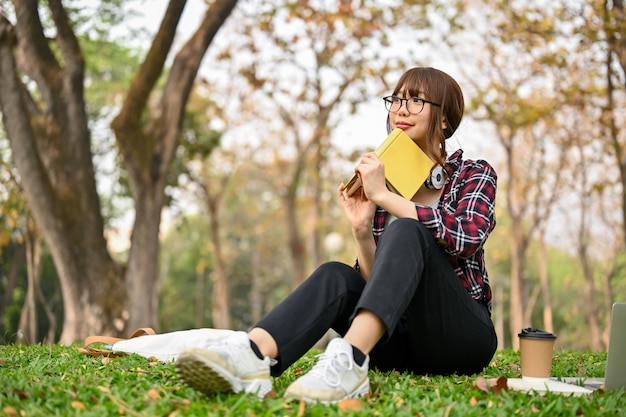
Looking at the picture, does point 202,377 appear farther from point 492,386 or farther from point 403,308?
point 492,386

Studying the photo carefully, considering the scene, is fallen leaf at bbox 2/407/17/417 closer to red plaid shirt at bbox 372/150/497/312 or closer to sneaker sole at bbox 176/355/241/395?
sneaker sole at bbox 176/355/241/395

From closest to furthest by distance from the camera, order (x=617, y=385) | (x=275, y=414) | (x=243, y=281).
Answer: (x=275, y=414) < (x=617, y=385) < (x=243, y=281)

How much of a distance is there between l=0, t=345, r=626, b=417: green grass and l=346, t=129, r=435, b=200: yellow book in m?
0.73

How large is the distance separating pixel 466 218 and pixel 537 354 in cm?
55

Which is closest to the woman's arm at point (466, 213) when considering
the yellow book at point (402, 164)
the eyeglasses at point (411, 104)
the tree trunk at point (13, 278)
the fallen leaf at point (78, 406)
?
the yellow book at point (402, 164)

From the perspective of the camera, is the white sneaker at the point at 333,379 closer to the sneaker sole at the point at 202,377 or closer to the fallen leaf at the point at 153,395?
the sneaker sole at the point at 202,377

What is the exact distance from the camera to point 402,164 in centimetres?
285

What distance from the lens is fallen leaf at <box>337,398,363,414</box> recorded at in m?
2.14

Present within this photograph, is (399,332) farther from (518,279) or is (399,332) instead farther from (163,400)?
(518,279)

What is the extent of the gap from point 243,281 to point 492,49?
22.3 metres

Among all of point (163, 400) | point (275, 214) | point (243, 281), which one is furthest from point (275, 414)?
point (243, 281)

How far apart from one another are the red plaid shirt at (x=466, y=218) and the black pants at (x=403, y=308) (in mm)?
62

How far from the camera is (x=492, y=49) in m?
16.1

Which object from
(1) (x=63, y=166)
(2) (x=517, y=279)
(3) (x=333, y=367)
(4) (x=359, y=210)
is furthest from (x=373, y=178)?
(2) (x=517, y=279)
